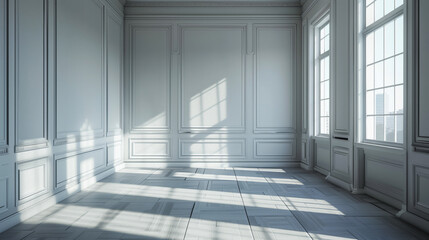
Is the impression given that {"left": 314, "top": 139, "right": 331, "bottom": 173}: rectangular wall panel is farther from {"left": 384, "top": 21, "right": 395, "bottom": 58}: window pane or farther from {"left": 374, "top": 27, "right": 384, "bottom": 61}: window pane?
{"left": 384, "top": 21, "right": 395, "bottom": 58}: window pane

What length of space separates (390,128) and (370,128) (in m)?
0.41

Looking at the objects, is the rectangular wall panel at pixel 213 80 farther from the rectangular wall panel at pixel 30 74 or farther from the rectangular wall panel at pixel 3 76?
the rectangular wall panel at pixel 3 76

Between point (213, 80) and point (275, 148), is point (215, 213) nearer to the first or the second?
point (275, 148)

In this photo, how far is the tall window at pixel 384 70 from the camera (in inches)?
131

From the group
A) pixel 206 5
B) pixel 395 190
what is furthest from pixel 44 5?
pixel 395 190

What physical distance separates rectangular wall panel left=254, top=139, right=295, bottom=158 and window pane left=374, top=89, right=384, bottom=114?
2710 mm

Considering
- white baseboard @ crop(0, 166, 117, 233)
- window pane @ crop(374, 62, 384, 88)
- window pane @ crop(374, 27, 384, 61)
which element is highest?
window pane @ crop(374, 27, 384, 61)

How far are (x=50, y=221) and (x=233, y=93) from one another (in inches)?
164

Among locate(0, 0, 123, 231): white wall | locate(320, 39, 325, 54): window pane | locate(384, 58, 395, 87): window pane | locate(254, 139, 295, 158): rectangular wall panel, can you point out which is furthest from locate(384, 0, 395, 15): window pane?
locate(0, 0, 123, 231): white wall

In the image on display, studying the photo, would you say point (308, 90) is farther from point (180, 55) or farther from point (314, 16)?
point (180, 55)

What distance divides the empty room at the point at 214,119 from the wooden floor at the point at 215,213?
2cm

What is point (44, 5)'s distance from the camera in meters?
3.46

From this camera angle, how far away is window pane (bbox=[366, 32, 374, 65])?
386 cm

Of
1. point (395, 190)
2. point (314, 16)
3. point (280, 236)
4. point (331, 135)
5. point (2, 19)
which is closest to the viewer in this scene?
point (280, 236)
